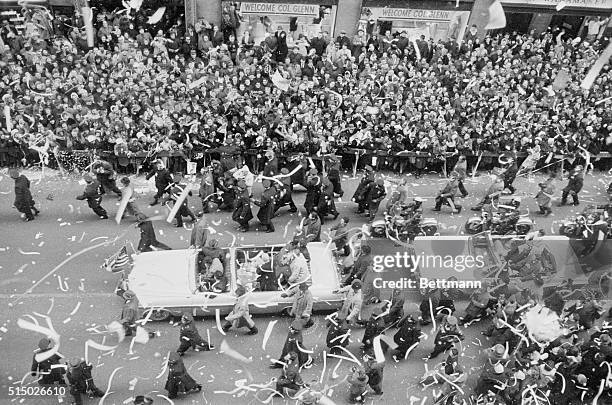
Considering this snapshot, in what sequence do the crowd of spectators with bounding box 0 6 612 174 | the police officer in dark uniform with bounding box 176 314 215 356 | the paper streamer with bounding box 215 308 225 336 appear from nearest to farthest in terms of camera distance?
the police officer in dark uniform with bounding box 176 314 215 356, the paper streamer with bounding box 215 308 225 336, the crowd of spectators with bounding box 0 6 612 174

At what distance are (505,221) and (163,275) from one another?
284 inches

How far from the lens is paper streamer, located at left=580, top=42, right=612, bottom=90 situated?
20.4 m

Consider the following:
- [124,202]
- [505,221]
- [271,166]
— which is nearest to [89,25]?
[124,202]

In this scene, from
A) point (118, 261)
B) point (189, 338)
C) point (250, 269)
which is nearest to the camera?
point (189, 338)

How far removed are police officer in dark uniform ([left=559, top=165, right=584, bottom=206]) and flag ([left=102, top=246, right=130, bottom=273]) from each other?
33.8 feet

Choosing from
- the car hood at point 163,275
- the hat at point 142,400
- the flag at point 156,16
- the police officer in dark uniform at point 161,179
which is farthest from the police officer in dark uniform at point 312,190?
the flag at point 156,16

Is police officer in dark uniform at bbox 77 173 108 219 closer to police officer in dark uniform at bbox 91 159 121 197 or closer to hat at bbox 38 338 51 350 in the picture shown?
police officer in dark uniform at bbox 91 159 121 197

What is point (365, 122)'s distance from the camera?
19.3 meters

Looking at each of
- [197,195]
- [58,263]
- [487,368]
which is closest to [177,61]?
[197,195]

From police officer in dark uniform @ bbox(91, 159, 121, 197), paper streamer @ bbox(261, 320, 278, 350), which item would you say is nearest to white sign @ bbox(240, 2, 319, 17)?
police officer in dark uniform @ bbox(91, 159, 121, 197)

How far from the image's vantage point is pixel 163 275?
15.0m

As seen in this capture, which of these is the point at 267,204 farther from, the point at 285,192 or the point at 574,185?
the point at 574,185

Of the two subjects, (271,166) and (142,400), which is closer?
(142,400)

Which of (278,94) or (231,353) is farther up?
(278,94)
